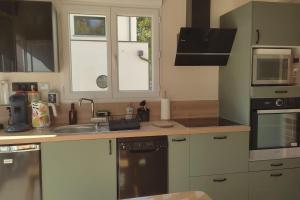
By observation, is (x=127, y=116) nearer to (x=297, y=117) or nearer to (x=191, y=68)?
(x=191, y=68)

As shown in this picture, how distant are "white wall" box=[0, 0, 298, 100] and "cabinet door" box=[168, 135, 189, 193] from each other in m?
0.73

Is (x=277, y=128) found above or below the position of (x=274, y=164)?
above

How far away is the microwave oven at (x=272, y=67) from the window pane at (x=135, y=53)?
3.60 feet

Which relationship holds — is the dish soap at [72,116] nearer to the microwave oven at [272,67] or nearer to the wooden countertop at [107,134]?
the wooden countertop at [107,134]

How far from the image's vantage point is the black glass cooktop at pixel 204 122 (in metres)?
2.54

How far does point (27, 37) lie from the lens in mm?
2285

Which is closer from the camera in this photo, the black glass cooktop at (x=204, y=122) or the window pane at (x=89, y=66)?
the black glass cooktop at (x=204, y=122)

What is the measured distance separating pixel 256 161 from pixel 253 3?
1.46m

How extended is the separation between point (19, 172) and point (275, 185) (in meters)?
2.30

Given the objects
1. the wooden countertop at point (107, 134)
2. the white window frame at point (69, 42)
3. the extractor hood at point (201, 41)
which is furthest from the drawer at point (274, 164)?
the white window frame at point (69, 42)

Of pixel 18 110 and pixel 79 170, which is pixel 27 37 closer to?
pixel 18 110

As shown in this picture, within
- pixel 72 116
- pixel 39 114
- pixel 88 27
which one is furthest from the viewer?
pixel 88 27

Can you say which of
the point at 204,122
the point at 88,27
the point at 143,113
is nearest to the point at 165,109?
the point at 143,113

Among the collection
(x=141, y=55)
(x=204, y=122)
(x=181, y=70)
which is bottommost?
(x=204, y=122)
